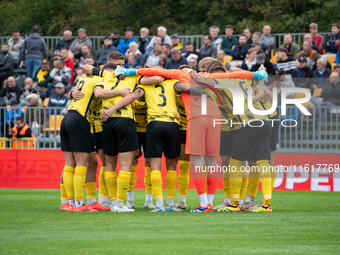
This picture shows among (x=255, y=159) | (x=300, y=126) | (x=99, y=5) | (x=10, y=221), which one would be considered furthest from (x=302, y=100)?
(x=99, y=5)

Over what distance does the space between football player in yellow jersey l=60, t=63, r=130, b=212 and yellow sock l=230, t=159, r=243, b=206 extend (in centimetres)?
211

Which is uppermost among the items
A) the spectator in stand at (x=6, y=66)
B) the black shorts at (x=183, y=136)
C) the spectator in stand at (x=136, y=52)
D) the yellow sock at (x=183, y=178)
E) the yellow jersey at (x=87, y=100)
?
the spectator in stand at (x=136, y=52)

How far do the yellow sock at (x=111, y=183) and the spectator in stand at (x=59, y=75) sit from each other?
10.4 metres

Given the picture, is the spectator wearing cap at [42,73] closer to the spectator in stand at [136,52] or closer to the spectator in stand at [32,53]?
the spectator in stand at [32,53]

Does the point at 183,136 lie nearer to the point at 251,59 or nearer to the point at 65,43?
the point at 251,59

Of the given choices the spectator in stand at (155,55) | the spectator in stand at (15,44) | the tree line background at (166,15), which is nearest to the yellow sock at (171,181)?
the spectator in stand at (155,55)

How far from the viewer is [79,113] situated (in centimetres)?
827

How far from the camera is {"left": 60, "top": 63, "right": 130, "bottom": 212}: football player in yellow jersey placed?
8.19 m

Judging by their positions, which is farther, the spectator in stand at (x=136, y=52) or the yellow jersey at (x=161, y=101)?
the spectator in stand at (x=136, y=52)

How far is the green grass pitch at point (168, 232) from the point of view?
5.17m

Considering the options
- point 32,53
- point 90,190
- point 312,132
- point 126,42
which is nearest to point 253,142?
point 90,190

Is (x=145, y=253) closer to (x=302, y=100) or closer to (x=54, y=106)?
(x=302, y=100)

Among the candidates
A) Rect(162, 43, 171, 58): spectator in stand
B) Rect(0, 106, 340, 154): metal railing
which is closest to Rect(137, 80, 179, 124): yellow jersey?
Rect(0, 106, 340, 154): metal railing

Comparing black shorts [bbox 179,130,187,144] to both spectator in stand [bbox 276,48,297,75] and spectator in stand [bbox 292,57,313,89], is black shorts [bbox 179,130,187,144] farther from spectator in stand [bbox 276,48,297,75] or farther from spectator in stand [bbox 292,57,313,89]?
spectator in stand [bbox 276,48,297,75]
